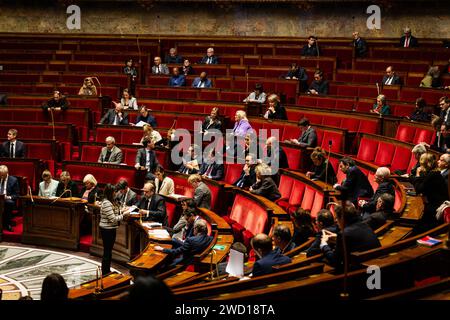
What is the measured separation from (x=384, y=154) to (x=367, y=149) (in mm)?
244

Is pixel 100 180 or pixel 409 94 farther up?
pixel 409 94

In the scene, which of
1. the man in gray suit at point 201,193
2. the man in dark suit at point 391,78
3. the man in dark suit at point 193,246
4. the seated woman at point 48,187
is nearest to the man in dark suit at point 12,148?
the seated woman at point 48,187

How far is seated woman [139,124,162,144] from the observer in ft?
23.1

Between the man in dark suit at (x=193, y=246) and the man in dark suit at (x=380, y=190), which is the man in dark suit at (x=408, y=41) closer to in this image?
the man in dark suit at (x=380, y=190)

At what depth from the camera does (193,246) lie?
4320 mm

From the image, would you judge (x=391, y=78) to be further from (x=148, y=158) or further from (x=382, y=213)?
(x=382, y=213)

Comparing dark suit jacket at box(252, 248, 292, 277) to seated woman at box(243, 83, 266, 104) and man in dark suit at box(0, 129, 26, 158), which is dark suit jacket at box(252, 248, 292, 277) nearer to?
man in dark suit at box(0, 129, 26, 158)

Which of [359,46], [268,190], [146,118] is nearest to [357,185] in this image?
[268,190]

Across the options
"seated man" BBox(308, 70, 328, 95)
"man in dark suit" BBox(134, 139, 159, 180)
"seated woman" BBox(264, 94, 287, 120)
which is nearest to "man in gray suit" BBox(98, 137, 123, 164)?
"man in dark suit" BBox(134, 139, 159, 180)

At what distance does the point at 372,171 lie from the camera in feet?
17.8

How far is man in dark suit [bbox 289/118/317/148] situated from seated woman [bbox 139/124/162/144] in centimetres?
139

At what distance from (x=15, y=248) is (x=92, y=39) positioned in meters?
5.19
